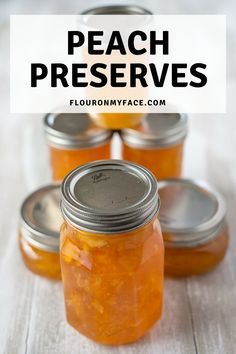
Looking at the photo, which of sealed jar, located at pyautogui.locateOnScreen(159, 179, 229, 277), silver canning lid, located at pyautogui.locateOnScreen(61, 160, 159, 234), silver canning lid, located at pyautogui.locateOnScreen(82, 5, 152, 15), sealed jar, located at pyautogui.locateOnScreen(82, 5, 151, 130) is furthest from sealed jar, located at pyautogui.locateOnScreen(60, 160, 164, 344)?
silver canning lid, located at pyautogui.locateOnScreen(82, 5, 152, 15)

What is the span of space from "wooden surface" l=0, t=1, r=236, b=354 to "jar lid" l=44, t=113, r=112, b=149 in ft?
0.65

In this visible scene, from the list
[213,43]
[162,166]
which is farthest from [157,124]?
[213,43]

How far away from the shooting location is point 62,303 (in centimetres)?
121

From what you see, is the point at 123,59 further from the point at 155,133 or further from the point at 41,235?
the point at 41,235

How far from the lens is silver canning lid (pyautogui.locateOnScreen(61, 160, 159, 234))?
3.19ft

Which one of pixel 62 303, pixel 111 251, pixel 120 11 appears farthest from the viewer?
pixel 120 11

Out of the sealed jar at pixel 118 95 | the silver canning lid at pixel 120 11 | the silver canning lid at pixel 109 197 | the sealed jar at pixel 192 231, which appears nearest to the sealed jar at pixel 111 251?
the silver canning lid at pixel 109 197

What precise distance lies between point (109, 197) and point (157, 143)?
1.23 feet

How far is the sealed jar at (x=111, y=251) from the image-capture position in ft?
3.24

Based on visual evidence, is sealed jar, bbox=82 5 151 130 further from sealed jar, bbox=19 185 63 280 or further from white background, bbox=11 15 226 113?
sealed jar, bbox=19 185 63 280

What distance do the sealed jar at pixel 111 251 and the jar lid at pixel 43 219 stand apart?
0.15 metres

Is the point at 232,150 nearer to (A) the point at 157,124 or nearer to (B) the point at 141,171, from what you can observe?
(A) the point at 157,124

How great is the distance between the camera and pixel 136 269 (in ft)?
3.38

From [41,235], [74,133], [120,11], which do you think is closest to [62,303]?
[41,235]
